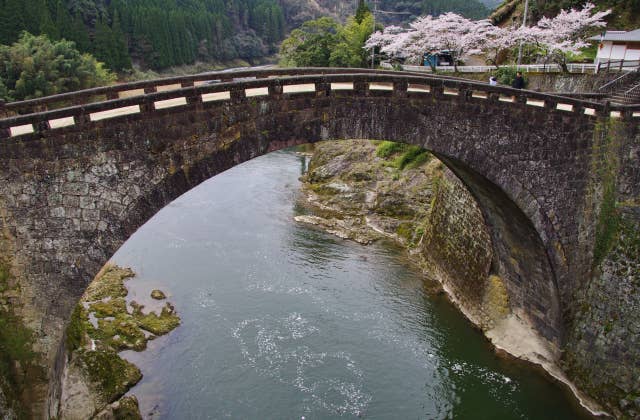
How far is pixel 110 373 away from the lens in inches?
687

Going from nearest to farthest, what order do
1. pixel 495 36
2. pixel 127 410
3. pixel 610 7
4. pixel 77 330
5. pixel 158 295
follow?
pixel 127 410 → pixel 77 330 → pixel 158 295 → pixel 610 7 → pixel 495 36

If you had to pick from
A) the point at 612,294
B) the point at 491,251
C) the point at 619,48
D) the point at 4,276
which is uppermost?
the point at 619,48

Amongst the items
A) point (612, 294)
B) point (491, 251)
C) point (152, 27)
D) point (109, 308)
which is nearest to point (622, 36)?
point (491, 251)

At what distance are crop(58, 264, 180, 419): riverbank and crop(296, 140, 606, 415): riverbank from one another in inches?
511

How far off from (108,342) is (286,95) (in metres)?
13.2

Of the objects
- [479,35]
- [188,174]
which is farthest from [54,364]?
[479,35]

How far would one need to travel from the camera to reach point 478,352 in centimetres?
2034

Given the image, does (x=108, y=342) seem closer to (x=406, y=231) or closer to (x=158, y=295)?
(x=158, y=295)

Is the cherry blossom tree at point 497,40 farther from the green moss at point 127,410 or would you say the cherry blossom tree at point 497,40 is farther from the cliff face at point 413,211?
the green moss at point 127,410

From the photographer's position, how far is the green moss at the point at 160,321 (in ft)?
68.2

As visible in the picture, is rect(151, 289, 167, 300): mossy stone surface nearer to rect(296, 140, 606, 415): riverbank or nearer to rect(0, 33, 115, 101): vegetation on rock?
rect(296, 140, 606, 415): riverbank

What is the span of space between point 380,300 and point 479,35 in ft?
86.3

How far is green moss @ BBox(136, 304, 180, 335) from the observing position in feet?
68.2

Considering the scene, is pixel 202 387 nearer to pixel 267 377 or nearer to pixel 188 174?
pixel 267 377
